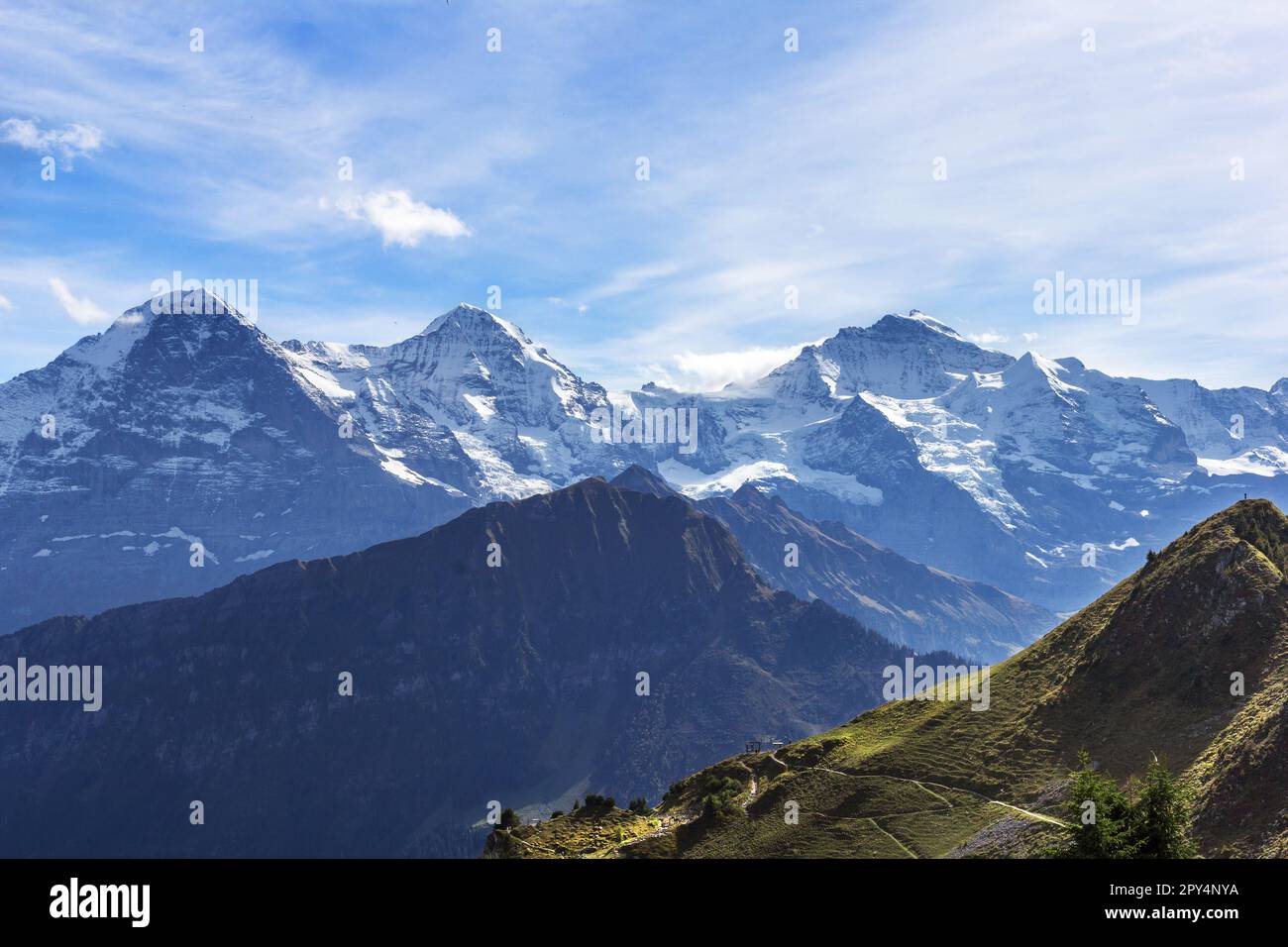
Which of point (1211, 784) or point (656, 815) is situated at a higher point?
point (1211, 784)

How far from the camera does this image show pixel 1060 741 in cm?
13550

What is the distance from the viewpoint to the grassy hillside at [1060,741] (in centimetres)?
11744

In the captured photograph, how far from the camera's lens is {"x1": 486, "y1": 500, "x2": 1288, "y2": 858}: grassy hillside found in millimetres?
117438

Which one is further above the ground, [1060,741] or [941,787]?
[1060,741]

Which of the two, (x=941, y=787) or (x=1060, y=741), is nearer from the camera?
(x=941, y=787)

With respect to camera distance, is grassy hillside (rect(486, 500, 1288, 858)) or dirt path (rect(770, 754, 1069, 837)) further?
dirt path (rect(770, 754, 1069, 837))

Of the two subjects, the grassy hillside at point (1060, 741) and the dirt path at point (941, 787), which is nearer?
the grassy hillside at point (1060, 741)
